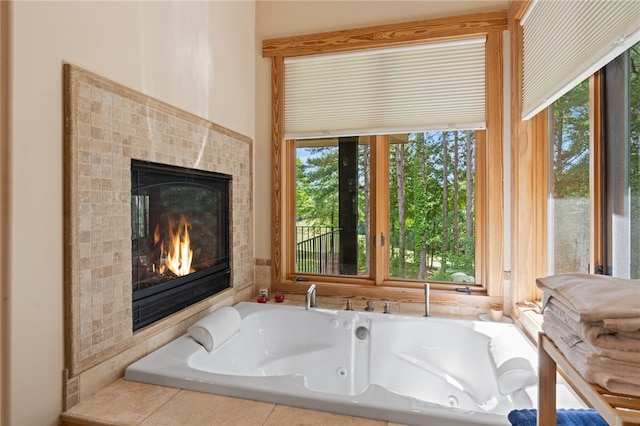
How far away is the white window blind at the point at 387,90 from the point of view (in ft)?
7.95

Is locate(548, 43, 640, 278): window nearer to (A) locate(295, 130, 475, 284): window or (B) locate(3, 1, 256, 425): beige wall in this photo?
(A) locate(295, 130, 475, 284): window

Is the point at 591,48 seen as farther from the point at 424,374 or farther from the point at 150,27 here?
the point at 150,27

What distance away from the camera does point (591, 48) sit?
54.6 inches

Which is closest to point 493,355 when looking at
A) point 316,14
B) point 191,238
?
point 191,238

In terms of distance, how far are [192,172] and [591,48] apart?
2.00 m

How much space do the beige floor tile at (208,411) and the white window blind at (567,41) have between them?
1822 mm

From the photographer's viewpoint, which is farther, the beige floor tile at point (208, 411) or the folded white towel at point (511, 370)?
the folded white towel at point (511, 370)

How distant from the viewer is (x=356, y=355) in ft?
7.20

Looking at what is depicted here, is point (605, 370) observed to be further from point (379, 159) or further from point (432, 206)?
point (379, 159)

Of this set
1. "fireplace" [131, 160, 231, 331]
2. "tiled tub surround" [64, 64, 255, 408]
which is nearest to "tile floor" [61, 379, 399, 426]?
"tiled tub surround" [64, 64, 255, 408]

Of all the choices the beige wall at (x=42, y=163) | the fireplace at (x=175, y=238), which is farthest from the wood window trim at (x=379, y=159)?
the beige wall at (x=42, y=163)

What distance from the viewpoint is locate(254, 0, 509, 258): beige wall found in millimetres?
2447

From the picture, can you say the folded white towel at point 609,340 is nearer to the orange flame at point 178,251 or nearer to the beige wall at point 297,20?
the orange flame at point 178,251

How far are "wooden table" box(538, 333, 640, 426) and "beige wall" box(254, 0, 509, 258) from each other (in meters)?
2.19
